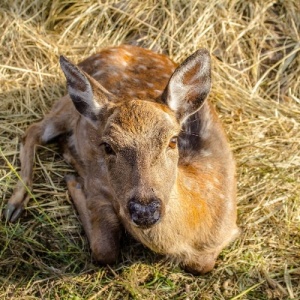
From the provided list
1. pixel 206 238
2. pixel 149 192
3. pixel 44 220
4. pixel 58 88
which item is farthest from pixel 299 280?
pixel 58 88

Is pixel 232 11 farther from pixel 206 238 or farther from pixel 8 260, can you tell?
pixel 8 260

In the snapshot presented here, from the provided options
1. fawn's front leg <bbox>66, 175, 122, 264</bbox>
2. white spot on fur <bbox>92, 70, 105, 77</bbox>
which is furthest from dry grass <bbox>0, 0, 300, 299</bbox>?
white spot on fur <bbox>92, 70, 105, 77</bbox>

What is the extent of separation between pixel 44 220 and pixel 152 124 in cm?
146

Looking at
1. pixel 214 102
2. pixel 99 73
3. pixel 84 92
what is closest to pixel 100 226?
pixel 84 92

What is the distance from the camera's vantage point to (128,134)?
409cm

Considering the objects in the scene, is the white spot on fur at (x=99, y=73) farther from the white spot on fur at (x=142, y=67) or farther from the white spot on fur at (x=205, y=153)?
the white spot on fur at (x=205, y=153)

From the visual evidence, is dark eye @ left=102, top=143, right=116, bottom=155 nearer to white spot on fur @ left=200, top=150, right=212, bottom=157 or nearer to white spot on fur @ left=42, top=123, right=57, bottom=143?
white spot on fur @ left=200, top=150, right=212, bottom=157

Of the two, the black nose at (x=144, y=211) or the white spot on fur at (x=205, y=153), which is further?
the white spot on fur at (x=205, y=153)

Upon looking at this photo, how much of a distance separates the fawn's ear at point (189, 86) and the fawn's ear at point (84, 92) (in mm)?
408

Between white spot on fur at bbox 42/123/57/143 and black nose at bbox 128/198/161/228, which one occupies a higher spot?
black nose at bbox 128/198/161/228

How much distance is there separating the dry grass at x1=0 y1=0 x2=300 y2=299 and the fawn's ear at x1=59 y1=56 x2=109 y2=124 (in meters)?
0.85

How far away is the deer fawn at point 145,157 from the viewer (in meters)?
4.07

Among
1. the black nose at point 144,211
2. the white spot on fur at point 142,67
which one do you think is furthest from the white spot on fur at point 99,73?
the black nose at point 144,211

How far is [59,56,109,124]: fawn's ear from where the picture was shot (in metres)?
4.45
